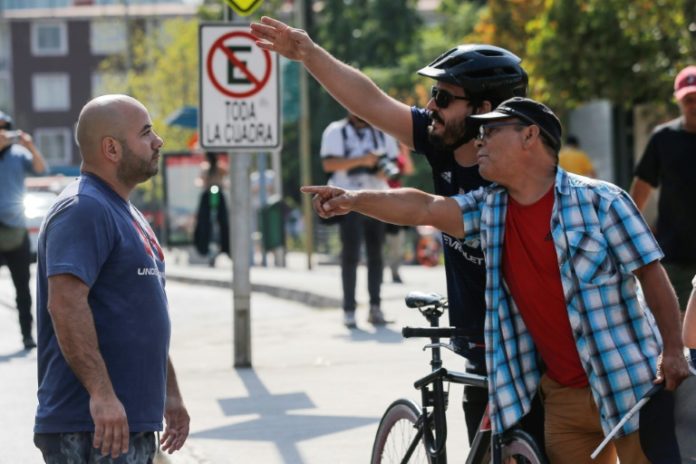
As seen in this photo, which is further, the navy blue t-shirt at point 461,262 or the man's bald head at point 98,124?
the navy blue t-shirt at point 461,262

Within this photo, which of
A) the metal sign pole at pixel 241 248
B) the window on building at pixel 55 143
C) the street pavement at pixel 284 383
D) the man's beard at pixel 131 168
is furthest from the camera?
the window on building at pixel 55 143

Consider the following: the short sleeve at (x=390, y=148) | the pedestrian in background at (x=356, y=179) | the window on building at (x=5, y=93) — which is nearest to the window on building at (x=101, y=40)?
the window on building at (x=5, y=93)

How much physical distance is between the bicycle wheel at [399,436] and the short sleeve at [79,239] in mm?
1414

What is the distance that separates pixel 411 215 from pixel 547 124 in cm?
49

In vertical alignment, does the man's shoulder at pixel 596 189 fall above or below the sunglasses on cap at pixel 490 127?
below

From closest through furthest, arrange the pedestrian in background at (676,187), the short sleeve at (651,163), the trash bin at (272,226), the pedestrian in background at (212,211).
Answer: the pedestrian in background at (676,187)
the short sleeve at (651,163)
the pedestrian in background at (212,211)
the trash bin at (272,226)

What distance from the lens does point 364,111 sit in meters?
5.33

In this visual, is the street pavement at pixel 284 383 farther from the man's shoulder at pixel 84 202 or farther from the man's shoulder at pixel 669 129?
the man's shoulder at pixel 84 202

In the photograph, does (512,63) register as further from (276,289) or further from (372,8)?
(372,8)

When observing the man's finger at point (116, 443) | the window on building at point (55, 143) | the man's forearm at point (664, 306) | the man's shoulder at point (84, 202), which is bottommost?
the window on building at point (55, 143)

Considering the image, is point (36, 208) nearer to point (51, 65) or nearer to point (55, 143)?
point (51, 65)

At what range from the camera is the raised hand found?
17.7ft

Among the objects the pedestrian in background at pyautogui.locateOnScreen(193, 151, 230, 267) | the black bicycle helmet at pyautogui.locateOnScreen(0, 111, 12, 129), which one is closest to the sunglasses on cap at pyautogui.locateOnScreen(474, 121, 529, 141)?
the black bicycle helmet at pyautogui.locateOnScreen(0, 111, 12, 129)

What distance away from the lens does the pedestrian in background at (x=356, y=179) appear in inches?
499
